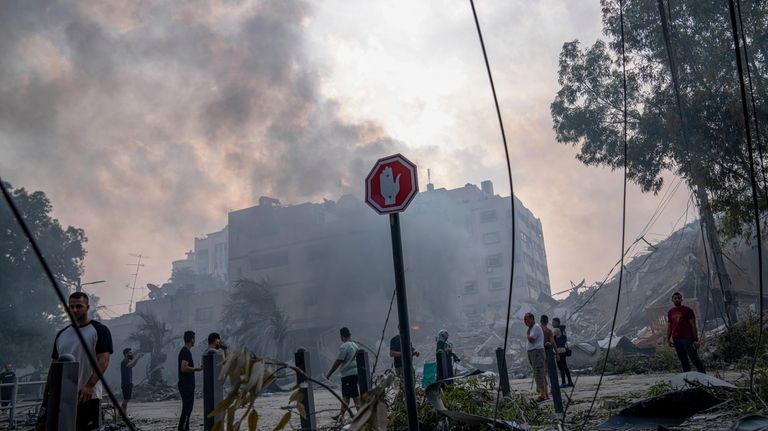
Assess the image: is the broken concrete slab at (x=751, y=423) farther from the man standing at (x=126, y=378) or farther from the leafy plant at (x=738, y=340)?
the leafy plant at (x=738, y=340)

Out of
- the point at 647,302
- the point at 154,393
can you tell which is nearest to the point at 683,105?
the point at 647,302

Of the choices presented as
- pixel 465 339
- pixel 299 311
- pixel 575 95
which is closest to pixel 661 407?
pixel 575 95

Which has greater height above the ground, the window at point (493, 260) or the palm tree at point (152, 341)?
the window at point (493, 260)

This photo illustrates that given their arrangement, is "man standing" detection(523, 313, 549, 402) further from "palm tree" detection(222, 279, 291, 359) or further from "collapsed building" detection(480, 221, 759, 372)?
"palm tree" detection(222, 279, 291, 359)

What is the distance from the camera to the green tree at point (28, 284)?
94.8 ft

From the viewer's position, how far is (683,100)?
39.5 feet

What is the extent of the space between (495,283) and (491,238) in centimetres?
456

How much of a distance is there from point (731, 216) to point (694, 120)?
2.18 meters

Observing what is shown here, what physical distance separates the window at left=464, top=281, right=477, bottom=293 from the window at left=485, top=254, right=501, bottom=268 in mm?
2303

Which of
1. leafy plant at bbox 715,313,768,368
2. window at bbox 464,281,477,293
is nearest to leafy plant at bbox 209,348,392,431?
leafy plant at bbox 715,313,768,368

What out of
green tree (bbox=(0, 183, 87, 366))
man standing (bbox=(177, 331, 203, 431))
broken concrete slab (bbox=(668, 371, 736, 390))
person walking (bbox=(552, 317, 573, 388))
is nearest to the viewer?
broken concrete slab (bbox=(668, 371, 736, 390))

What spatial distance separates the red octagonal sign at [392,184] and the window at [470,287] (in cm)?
4766

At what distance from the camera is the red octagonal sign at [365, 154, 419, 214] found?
404 centimetres

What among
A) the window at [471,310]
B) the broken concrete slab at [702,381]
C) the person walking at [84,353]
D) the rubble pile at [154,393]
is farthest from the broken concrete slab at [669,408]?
the window at [471,310]
